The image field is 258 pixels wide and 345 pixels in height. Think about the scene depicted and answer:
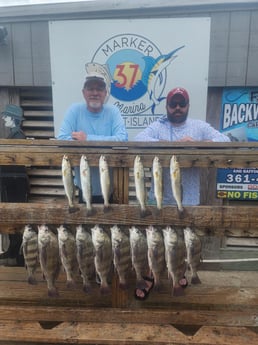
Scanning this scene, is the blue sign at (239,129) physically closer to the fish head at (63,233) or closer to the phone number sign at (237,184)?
the phone number sign at (237,184)

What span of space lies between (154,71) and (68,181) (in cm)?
193

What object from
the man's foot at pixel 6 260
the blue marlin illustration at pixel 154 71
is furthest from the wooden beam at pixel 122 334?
the blue marlin illustration at pixel 154 71

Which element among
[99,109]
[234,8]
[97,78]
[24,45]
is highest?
[234,8]

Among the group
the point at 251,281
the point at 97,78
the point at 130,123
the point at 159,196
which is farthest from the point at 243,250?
the point at 97,78

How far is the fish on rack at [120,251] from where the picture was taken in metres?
2.12

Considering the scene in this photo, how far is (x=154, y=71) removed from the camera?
3.55 m

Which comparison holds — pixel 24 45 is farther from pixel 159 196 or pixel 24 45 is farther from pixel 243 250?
pixel 243 250

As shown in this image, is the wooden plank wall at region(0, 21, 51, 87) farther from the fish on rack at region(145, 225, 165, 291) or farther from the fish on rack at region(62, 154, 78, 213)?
the fish on rack at region(145, 225, 165, 291)

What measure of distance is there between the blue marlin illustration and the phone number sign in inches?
46.3

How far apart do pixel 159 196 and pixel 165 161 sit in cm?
26

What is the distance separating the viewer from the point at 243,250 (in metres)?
3.99

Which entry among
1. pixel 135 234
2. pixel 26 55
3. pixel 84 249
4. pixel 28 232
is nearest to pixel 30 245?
pixel 28 232

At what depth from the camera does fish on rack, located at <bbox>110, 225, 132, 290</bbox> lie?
212cm

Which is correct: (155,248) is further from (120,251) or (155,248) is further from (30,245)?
(30,245)
